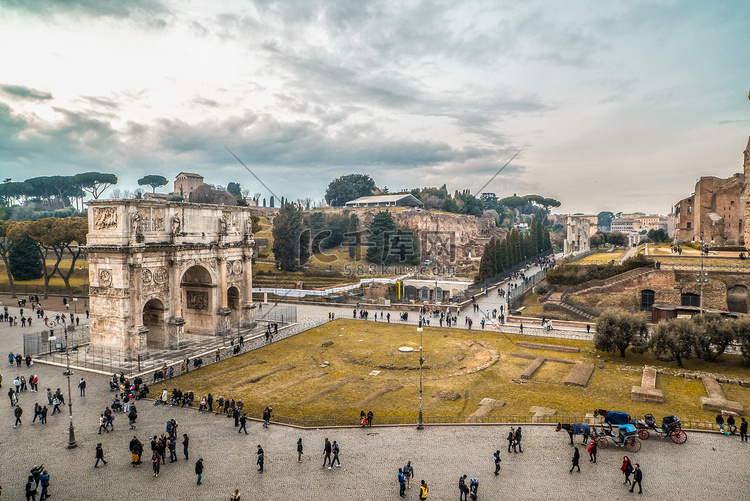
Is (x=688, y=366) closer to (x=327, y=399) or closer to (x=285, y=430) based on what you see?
(x=327, y=399)

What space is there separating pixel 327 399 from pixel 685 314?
29.7m

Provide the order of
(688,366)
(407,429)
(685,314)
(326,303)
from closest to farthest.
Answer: (407,429) < (688,366) < (685,314) < (326,303)

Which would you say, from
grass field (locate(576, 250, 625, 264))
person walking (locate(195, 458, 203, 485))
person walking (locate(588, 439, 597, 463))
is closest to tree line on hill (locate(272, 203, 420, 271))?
grass field (locate(576, 250, 625, 264))

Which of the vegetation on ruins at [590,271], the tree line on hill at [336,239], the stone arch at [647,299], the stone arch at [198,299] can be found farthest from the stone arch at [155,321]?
the stone arch at [647,299]

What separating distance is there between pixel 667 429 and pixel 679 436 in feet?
1.45

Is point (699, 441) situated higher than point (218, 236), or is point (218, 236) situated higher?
point (218, 236)

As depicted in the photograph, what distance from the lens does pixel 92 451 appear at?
58.8ft

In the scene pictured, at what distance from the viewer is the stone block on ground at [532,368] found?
26.2m

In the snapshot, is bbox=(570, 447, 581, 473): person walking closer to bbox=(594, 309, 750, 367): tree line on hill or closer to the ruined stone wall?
bbox=(594, 309, 750, 367): tree line on hill

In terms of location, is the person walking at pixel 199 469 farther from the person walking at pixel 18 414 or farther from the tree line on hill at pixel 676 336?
the tree line on hill at pixel 676 336

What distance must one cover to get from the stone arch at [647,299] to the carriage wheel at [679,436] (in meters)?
27.1

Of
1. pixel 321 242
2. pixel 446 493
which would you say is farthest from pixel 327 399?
pixel 321 242

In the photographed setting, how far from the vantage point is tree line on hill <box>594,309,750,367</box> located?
27078mm

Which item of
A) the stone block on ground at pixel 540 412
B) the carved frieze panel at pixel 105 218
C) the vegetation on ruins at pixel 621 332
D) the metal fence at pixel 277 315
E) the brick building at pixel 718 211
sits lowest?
the stone block on ground at pixel 540 412
